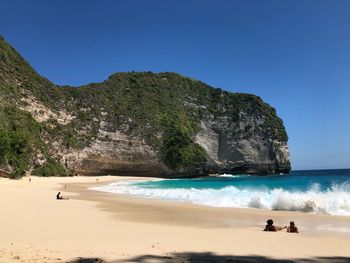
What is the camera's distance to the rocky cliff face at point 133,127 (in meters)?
69.6

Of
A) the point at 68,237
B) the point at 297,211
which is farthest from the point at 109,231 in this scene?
the point at 297,211

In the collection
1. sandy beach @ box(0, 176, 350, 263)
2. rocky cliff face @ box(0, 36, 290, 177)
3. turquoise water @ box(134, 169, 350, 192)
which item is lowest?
turquoise water @ box(134, 169, 350, 192)

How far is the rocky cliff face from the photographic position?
2741 inches

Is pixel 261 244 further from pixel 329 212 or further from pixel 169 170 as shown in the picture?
pixel 169 170

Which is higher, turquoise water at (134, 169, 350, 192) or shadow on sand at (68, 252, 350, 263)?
shadow on sand at (68, 252, 350, 263)

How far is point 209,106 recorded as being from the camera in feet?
348

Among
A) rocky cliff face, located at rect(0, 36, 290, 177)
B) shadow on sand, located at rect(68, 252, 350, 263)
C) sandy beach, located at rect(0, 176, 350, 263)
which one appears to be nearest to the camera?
shadow on sand, located at rect(68, 252, 350, 263)

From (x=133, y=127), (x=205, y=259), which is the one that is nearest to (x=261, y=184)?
(x=205, y=259)

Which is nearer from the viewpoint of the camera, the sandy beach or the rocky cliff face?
the sandy beach

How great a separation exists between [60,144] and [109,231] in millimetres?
67659

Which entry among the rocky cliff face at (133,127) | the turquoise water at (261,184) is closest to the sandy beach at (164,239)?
the turquoise water at (261,184)

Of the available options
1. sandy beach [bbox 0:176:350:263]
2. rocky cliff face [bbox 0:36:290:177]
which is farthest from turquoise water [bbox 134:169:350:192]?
rocky cliff face [bbox 0:36:290:177]

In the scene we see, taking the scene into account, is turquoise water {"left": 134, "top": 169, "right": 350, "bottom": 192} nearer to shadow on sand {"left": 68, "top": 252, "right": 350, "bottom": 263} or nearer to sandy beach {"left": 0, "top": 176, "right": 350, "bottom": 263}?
sandy beach {"left": 0, "top": 176, "right": 350, "bottom": 263}

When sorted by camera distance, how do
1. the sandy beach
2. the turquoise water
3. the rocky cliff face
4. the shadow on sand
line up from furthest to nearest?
the rocky cliff face, the turquoise water, the sandy beach, the shadow on sand
